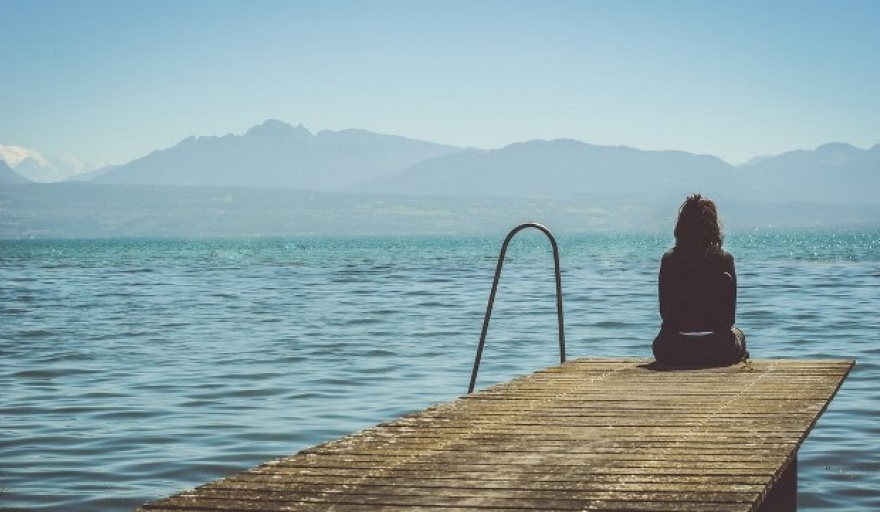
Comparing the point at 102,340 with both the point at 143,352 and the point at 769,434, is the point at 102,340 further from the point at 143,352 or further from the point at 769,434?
the point at 769,434

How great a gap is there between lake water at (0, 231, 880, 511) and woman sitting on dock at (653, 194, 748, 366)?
1.50 m

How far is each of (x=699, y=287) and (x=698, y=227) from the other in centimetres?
57

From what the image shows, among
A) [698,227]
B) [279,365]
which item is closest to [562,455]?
[698,227]

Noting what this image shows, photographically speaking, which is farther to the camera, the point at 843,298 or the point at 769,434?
the point at 843,298

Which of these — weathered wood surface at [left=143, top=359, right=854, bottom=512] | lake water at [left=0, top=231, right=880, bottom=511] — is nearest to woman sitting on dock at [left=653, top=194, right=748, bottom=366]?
weathered wood surface at [left=143, top=359, right=854, bottom=512]

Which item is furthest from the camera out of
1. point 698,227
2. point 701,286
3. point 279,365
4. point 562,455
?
point 279,365

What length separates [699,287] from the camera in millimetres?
11742

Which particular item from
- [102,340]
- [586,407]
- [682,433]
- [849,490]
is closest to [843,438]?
[849,490]

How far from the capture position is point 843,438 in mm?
13938

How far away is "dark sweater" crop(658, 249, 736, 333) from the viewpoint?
1166 centimetres

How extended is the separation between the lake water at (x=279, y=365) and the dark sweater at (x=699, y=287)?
69.3 inches

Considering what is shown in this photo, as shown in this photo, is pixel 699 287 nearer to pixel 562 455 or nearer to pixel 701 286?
pixel 701 286

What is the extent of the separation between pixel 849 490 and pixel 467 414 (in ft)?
13.8

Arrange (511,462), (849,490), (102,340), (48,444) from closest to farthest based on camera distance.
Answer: (511,462) < (849,490) < (48,444) < (102,340)
